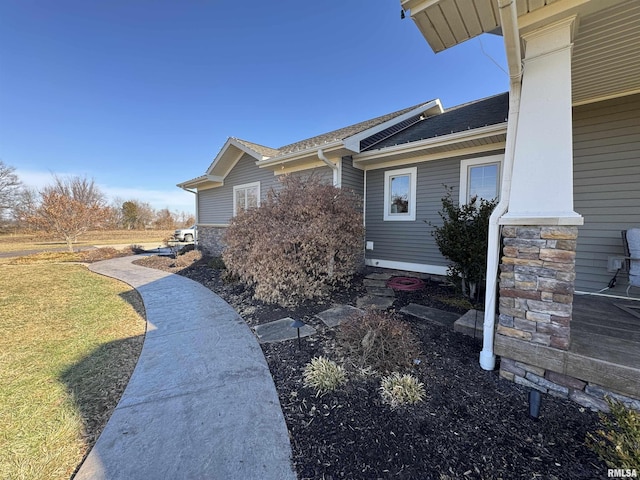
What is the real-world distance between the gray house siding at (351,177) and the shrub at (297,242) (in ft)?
3.04

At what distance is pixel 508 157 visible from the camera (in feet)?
8.39

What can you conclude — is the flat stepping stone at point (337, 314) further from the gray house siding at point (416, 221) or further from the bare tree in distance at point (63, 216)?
the bare tree in distance at point (63, 216)

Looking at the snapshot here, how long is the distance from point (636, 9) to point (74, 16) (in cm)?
1234

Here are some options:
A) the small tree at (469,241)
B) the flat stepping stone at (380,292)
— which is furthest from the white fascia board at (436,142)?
the flat stepping stone at (380,292)

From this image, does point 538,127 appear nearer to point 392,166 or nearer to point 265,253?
point 265,253

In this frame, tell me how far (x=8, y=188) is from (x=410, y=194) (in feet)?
115

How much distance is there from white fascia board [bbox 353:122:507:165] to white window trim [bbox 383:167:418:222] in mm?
582

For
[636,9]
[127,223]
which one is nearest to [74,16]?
[636,9]

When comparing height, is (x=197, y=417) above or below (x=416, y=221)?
below

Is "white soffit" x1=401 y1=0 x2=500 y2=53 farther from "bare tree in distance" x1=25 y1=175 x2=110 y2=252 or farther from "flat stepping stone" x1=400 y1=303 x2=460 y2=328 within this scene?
"bare tree in distance" x1=25 y1=175 x2=110 y2=252

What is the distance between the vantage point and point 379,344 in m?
2.62

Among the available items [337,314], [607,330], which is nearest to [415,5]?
[607,330]

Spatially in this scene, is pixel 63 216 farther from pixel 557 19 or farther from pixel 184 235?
pixel 557 19

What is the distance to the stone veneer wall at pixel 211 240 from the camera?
32.7 ft
